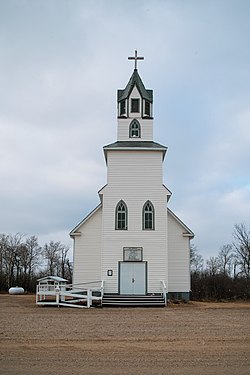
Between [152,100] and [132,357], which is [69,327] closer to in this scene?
[132,357]

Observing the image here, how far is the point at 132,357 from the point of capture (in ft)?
37.1

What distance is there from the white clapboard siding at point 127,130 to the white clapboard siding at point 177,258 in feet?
17.4

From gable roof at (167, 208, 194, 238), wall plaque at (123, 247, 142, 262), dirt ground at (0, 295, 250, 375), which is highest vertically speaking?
gable roof at (167, 208, 194, 238)

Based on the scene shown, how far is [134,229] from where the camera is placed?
30375mm

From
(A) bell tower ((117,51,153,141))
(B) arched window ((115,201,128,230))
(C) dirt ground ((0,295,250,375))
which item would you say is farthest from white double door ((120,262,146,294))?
(C) dirt ground ((0,295,250,375))

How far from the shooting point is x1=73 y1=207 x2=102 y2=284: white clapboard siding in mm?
31531

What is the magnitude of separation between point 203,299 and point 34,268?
4581 cm

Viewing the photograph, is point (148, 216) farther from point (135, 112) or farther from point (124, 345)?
point (124, 345)

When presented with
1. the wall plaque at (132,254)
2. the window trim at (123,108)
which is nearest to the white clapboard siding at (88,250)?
the wall plaque at (132,254)

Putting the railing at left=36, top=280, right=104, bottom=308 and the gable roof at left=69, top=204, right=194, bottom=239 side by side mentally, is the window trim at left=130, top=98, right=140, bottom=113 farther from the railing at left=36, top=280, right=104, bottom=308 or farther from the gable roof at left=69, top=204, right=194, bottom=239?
the railing at left=36, top=280, right=104, bottom=308

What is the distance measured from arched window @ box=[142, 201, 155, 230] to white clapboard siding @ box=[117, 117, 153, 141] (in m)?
4.70

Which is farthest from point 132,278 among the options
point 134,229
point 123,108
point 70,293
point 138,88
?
point 138,88

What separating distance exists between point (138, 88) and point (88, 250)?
11.1 m

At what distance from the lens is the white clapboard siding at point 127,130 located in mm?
32906
